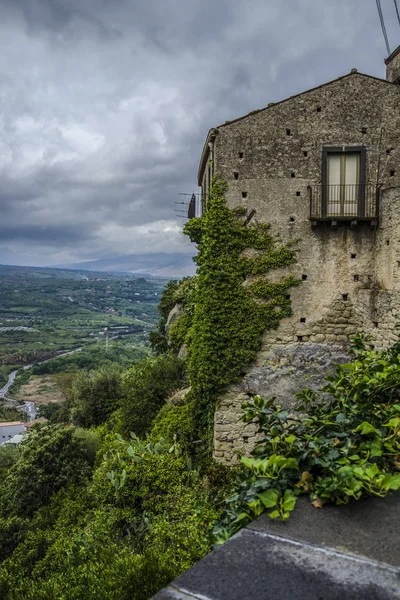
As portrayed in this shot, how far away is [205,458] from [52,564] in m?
5.28

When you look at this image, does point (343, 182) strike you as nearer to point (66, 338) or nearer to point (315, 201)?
point (315, 201)

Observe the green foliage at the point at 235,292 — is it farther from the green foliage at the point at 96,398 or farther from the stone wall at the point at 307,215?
the green foliage at the point at 96,398

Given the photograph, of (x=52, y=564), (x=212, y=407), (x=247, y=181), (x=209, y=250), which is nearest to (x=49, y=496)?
(x=52, y=564)

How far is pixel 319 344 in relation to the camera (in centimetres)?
1346

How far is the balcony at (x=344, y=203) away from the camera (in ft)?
43.5

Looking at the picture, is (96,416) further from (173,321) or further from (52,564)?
(52,564)

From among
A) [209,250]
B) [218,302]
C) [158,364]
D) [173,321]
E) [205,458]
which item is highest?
[209,250]

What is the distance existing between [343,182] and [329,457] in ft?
39.9

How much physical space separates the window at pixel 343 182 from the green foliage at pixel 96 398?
17.6 metres

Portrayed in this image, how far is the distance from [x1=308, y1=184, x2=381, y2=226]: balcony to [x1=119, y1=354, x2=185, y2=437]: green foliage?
427 inches

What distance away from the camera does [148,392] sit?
20.3 meters

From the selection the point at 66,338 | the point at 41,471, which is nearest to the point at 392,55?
the point at 41,471

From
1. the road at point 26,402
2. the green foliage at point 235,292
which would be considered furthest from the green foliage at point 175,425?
the road at point 26,402

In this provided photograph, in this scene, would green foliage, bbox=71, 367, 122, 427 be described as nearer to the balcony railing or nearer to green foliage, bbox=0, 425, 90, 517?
green foliage, bbox=0, 425, 90, 517
